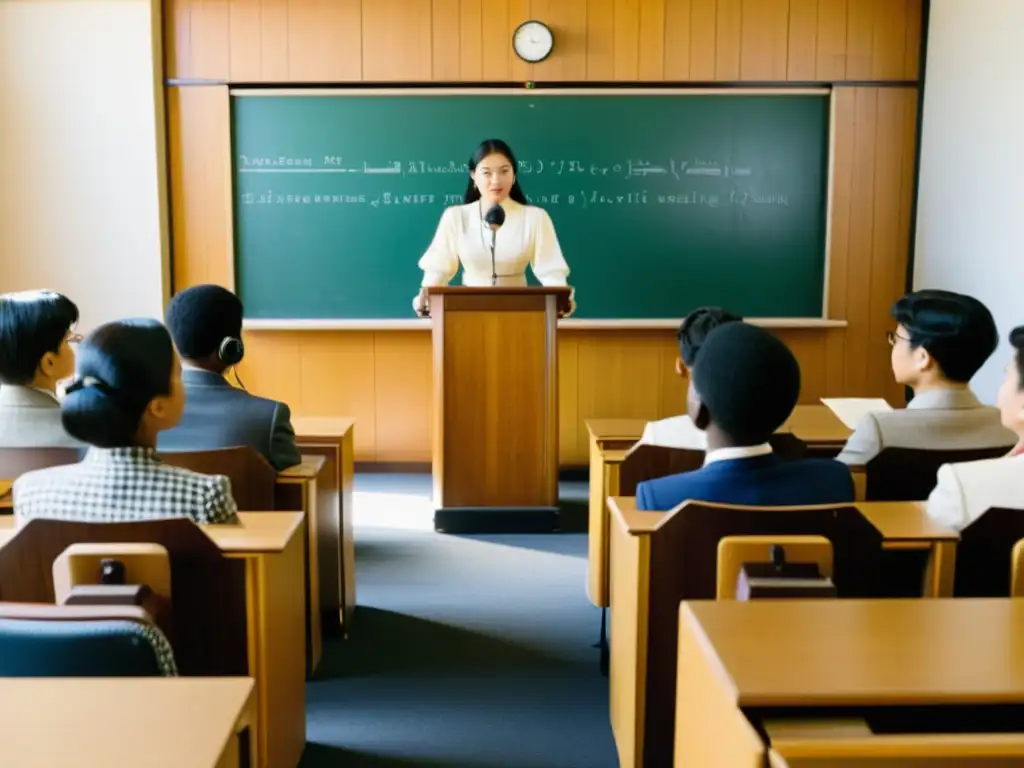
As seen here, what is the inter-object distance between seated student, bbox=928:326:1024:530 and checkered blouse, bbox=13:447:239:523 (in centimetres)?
144

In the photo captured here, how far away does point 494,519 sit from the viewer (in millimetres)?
3975

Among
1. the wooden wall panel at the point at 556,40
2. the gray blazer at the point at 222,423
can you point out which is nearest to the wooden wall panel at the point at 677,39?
the wooden wall panel at the point at 556,40

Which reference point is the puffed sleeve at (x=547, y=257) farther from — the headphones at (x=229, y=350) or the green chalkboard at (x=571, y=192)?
the headphones at (x=229, y=350)

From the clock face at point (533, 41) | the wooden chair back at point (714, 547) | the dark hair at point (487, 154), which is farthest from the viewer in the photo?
the clock face at point (533, 41)

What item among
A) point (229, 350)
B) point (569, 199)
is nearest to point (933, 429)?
point (229, 350)

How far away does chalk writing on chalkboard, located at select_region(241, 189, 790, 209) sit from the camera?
204 inches

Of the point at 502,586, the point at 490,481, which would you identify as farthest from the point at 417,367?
the point at 502,586

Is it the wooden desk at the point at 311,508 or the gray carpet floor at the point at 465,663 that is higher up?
the wooden desk at the point at 311,508

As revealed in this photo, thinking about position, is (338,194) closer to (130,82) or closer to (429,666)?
(130,82)

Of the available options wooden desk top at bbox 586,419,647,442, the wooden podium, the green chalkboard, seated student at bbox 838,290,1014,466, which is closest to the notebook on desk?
seated student at bbox 838,290,1014,466

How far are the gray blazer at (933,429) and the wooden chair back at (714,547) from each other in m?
0.71

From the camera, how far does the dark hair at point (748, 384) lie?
1.72 meters

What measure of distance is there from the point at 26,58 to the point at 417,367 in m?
2.80

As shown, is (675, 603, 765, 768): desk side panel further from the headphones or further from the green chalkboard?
the green chalkboard
